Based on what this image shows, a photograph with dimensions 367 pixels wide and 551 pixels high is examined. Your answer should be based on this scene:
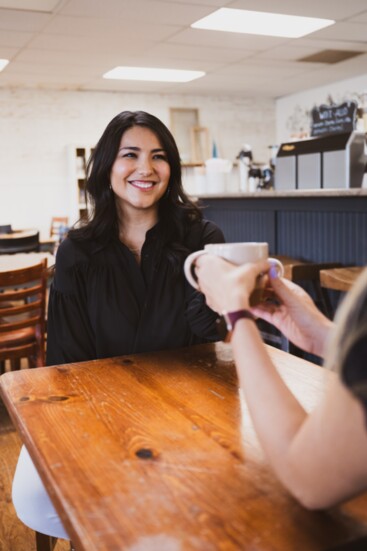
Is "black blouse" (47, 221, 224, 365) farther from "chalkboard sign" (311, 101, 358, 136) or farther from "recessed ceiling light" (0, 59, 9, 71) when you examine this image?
"recessed ceiling light" (0, 59, 9, 71)

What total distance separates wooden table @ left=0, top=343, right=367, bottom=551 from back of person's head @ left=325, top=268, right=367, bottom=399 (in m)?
0.07

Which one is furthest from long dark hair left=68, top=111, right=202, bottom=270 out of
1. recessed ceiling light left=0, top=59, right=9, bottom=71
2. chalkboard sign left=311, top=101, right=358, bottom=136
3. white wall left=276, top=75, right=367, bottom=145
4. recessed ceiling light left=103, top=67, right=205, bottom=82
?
white wall left=276, top=75, right=367, bottom=145

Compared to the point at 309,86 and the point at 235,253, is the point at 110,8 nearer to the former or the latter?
the point at 235,253

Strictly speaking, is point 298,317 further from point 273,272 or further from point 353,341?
point 353,341

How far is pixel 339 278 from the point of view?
2.64 m

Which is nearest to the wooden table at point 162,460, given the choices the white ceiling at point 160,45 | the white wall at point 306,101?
the white ceiling at point 160,45

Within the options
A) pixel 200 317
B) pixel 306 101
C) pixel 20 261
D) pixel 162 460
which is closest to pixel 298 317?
pixel 162 460

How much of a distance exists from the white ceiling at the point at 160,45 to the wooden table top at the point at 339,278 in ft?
8.80

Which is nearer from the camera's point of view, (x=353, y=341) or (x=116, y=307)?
(x=353, y=341)

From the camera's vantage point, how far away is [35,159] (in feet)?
27.7

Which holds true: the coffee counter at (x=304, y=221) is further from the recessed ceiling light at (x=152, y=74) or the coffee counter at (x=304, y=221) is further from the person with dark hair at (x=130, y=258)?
the recessed ceiling light at (x=152, y=74)

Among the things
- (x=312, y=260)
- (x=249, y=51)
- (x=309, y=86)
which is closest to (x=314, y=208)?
(x=312, y=260)

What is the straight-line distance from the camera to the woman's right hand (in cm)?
107

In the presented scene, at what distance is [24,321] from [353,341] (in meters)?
2.47
